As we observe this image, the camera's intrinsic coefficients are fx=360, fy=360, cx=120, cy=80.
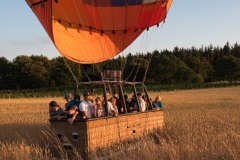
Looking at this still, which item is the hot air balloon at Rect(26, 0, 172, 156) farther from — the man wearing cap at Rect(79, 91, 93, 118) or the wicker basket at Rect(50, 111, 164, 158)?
the man wearing cap at Rect(79, 91, 93, 118)

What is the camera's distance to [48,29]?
987cm

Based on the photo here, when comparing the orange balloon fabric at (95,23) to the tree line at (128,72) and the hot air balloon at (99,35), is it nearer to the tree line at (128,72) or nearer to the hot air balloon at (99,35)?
the hot air balloon at (99,35)

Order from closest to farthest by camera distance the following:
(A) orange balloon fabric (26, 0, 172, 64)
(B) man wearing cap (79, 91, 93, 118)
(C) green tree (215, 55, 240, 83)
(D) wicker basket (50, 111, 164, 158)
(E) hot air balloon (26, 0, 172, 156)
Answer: (D) wicker basket (50, 111, 164, 158) → (E) hot air balloon (26, 0, 172, 156) → (B) man wearing cap (79, 91, 93, 118) → (A) orange balloon fabric (26, 0, 172, 64) → (C) green tree (215, 55, 240, 83)

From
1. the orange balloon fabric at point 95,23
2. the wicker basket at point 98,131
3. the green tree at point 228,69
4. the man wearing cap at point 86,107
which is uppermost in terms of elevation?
the green tree at point 228,69

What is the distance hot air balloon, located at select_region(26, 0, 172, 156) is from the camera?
858 centimetres

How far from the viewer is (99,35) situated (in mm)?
12883

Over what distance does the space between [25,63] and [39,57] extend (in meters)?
4.90

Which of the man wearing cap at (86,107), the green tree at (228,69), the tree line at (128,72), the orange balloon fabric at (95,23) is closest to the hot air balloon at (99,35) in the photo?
the orange balloon fabric at (95,23)

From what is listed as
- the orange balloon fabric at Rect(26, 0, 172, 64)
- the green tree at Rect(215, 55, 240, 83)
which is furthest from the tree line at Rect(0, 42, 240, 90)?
the orange balloon fabric at Rect(26, 0, 172, 64)

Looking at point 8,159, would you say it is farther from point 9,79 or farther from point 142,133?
point 9,79

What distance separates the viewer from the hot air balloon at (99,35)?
8.58 m

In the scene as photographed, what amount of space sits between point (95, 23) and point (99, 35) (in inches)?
18.7

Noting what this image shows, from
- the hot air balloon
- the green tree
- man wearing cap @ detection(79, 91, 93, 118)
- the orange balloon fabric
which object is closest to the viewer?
the hot air balloon

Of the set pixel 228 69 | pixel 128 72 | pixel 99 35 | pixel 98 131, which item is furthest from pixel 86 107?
pixel 228 69
